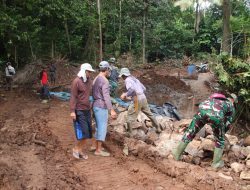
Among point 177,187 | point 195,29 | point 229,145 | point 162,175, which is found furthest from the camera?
point 195,29

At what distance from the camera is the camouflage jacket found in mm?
6477

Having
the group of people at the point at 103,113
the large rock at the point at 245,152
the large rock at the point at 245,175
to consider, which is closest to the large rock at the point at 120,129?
the group of people at the point at 103,113

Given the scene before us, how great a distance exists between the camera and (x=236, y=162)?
268 inches

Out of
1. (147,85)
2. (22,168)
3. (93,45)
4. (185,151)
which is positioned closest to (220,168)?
(185,151)

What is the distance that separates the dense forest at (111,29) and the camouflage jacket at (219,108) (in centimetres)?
729

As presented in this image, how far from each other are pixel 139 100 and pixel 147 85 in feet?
38.9

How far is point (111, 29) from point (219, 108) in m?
25.8

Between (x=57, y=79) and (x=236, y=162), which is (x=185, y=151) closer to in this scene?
(x=236, y=162)

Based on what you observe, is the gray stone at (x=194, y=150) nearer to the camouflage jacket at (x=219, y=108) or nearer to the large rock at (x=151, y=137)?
the camouflage jacket at (x=219, y=108)

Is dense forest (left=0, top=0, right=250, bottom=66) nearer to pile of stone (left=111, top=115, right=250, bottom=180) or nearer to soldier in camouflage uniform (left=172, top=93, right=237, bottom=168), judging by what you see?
pile of stone (left=111, top=115, right=250, bottom=180)

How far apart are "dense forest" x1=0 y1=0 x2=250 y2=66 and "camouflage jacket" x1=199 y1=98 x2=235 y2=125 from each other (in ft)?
23.9

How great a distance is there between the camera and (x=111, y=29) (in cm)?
3144

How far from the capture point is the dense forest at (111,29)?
49.9 feet

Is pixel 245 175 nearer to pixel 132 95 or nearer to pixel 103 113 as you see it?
pixel 103 113
